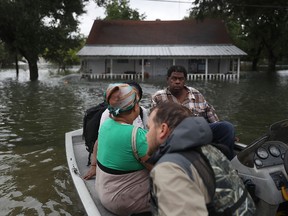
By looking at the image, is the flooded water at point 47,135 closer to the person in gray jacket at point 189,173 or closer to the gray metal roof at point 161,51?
the person in gray jacket at point 189,173

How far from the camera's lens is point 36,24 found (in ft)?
88.8

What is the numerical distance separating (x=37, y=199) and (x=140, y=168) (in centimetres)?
309

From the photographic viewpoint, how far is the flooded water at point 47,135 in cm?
551

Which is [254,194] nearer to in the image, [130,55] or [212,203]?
[212,203]

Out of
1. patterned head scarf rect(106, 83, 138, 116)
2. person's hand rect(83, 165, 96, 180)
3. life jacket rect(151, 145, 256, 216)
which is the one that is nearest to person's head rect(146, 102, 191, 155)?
life jacket rect(151, 145, 256, 216)

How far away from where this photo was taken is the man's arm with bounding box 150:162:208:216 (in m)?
1.75

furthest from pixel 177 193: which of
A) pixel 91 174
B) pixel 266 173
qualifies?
pixel 91 174

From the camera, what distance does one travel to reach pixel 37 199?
5.55 m

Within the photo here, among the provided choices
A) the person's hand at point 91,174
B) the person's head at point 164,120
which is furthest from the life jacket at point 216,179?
the person's hand at point 91,174

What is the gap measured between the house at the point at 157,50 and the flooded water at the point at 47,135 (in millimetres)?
13969

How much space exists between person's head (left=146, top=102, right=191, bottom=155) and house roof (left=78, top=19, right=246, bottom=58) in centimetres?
3123

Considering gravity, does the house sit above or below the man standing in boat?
above

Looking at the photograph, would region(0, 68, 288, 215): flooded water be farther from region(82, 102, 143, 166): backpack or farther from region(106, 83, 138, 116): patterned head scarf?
region(106, 83, 138, 116): patterned head scarf

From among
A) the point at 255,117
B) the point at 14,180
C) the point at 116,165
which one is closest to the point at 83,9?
the point at 255,117
